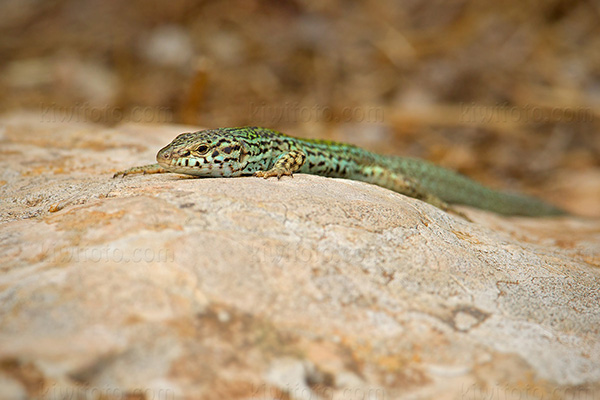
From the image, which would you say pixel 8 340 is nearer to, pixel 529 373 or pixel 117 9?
pixel 529 373

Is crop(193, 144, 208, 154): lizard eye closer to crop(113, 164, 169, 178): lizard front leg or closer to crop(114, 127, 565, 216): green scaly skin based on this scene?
crop(114, 127, 565, 216): green scaly skin

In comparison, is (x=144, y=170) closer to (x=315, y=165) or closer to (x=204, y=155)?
(x=204, y=155)

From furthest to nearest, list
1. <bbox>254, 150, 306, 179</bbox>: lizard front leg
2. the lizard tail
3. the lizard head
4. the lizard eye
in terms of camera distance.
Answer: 1. the lizard tail
2. <bbox>254, 150, 306, 179</bbox>: lizard front leg
3. the lizard eye
4. the lizard head

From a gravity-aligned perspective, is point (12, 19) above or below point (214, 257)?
above

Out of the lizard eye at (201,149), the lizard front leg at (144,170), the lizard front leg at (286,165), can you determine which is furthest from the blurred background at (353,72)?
the lizard eye at (201,149)

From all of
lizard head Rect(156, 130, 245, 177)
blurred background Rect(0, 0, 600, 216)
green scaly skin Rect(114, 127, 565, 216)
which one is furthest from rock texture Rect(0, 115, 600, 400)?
blurred background Rect(0, 0, 600, 216)

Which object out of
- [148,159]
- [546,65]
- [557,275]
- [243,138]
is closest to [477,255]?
[557,275]

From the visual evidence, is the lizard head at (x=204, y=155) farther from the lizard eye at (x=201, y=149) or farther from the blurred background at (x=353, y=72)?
the blurred background at (x=353, y=72)
